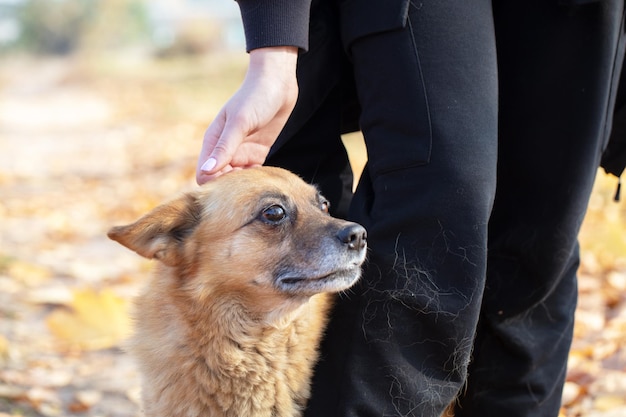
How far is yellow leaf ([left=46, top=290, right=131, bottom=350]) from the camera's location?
436 cm

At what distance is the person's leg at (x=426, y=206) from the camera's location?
2.09 metres

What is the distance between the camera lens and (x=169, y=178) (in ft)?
30.8

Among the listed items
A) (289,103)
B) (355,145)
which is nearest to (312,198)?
(289,103)

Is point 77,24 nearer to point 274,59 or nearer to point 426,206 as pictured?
point 274,59

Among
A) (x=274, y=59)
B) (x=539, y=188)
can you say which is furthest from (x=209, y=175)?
(x=539, y=188)

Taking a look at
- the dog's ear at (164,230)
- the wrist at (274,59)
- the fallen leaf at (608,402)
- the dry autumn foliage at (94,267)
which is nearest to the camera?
the wrist at (274,59)

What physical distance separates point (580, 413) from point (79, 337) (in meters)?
2.75

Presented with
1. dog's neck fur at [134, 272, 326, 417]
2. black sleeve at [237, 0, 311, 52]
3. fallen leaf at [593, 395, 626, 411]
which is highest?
black sleeve at [237, 0, 311, 52]

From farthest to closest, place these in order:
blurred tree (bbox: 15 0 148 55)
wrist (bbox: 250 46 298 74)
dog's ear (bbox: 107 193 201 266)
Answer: blurred tree (bbox: 15 0 148 55)
dog's ear (bbox: 107 193 201 266)
wrist (bbox: 250 46 298 74)

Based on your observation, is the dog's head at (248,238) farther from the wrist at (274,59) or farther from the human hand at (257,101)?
the wrist at (274,59)

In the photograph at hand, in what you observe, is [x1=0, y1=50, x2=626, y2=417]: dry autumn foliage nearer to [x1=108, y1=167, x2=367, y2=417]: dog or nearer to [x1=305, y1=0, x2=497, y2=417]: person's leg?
[x1=108, y1=167, x2=367, y2=417]: dog

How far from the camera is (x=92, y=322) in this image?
4500 mm

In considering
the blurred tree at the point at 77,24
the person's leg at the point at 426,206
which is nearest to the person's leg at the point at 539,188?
the person's leg at the point at 426,206

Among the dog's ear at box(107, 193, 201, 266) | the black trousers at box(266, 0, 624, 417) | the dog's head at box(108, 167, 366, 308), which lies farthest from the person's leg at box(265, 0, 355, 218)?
the dog's ear at box(107, 193, 201, 266)
